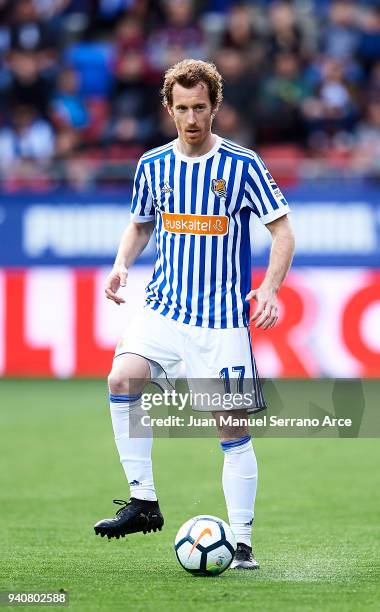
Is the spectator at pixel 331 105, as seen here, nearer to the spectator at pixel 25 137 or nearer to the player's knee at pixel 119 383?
the spectator at pixel 25 137

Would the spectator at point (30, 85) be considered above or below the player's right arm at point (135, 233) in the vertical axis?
above

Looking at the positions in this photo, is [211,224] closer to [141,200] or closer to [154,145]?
[141,200]

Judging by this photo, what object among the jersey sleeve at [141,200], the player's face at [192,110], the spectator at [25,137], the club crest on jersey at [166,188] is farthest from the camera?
the spectator at [25,137]

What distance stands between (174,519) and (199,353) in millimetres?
1732

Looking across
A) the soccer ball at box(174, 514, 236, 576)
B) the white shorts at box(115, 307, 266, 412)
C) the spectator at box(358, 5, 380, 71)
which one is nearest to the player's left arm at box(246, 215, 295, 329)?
the white shorts at box(115, 307, 266, 412)

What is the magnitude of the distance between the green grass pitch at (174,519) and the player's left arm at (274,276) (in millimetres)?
1124

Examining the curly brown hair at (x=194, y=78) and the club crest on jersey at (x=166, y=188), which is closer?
the curly brown hair at (x=194, y=78)

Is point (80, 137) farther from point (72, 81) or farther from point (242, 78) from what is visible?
point (242, 78)

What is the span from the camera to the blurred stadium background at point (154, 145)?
45.7 ft

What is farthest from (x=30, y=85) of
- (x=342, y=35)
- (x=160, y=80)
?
(x=342, y=35)

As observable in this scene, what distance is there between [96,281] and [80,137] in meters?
2.25

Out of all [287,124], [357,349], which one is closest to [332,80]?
[287,124]

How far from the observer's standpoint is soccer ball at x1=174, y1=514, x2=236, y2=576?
566cm
